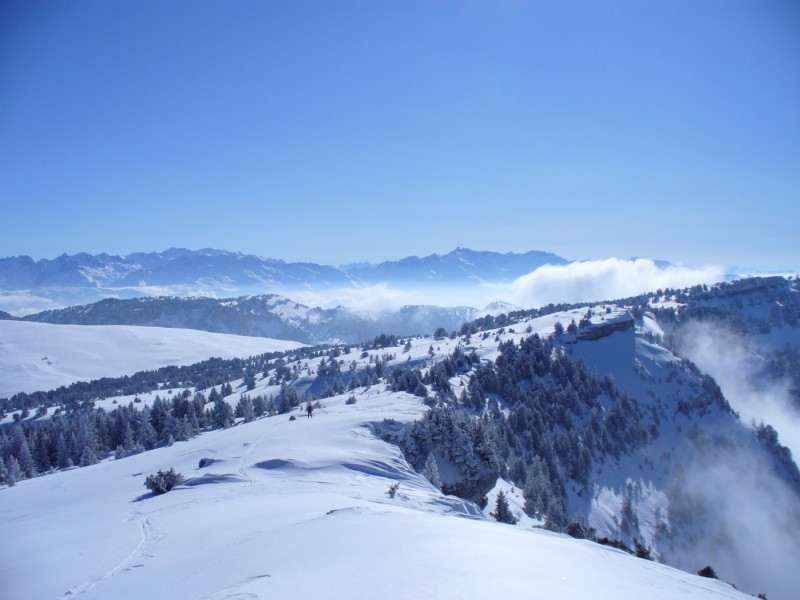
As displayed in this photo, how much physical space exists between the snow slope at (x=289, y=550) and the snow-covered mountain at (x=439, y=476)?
5.8 inches

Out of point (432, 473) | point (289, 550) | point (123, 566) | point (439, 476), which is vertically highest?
point (289, 550)

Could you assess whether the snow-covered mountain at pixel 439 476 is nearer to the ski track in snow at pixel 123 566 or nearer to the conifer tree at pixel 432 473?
the ski track in snow at pixel 123 566

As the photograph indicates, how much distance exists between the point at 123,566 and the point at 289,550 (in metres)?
6.78

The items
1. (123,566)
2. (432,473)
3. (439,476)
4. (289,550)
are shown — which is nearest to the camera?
(289,550)

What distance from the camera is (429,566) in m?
14.0

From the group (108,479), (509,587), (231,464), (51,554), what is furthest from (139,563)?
(108,479)

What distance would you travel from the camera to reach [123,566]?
16938 millimetres

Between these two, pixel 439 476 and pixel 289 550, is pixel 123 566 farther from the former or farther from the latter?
pixel 439 476

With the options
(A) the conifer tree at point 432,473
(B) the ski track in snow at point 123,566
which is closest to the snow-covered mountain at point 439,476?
(B) the ski track in snow at point 123,566

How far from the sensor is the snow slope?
13203 millimetres

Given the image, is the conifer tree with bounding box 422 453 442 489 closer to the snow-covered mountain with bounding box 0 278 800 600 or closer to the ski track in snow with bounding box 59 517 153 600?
the snow-covered mountain with bounding box 0 278 800 600

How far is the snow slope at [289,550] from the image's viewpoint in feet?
43.3

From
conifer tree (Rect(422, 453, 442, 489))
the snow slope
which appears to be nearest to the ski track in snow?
the snow slope

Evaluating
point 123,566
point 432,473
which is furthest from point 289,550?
point 432,473
